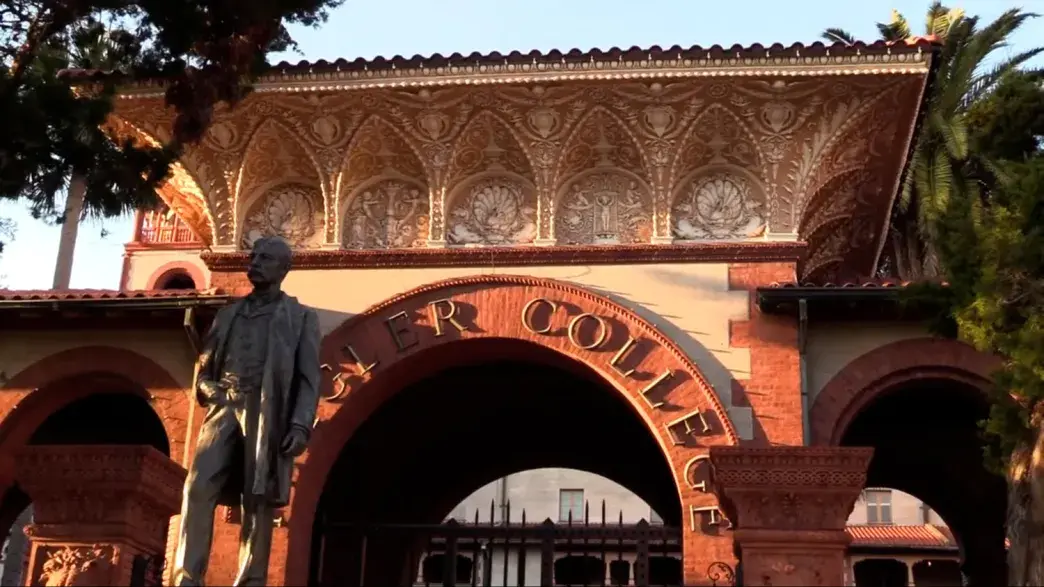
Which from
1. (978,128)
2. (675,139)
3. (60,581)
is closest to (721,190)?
(675,139)

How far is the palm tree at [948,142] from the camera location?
2152 centimetres

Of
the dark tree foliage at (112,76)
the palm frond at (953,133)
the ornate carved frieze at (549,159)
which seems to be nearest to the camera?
the dark tree foliage at (112,76)

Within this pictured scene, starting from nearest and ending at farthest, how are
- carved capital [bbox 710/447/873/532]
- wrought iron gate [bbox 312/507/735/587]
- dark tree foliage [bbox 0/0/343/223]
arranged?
1. carved capital [bbox 710/447/873/532]
2. dark tree foliage [bbox 0/0/343/223]
3. wrought iron gate [bbox 312/507/735/587]

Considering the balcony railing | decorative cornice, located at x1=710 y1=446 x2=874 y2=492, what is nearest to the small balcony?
the balcony railing

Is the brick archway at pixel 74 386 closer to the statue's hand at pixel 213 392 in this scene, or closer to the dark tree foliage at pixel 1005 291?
the statue's hand at pixel 213 392

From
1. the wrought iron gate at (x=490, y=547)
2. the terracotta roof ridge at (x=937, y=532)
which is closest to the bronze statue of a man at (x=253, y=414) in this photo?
the wrought iron gate at (x=490, y=547)

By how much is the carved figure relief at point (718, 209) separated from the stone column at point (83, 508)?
645 centimetres

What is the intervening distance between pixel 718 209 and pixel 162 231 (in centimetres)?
2268

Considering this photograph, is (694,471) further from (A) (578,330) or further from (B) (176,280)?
(B) (176,280)

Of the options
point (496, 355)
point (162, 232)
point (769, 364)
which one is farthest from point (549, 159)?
point (162, 232)

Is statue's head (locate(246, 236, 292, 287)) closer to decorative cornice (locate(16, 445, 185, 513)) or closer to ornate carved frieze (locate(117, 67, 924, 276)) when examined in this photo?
decorative cornice (locate(16, 445, 185, 513))

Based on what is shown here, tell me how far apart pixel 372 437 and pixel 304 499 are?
3.25 meters

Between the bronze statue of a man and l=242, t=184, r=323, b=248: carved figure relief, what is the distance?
5.90 metres

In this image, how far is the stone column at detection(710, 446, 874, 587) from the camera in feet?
22.5
